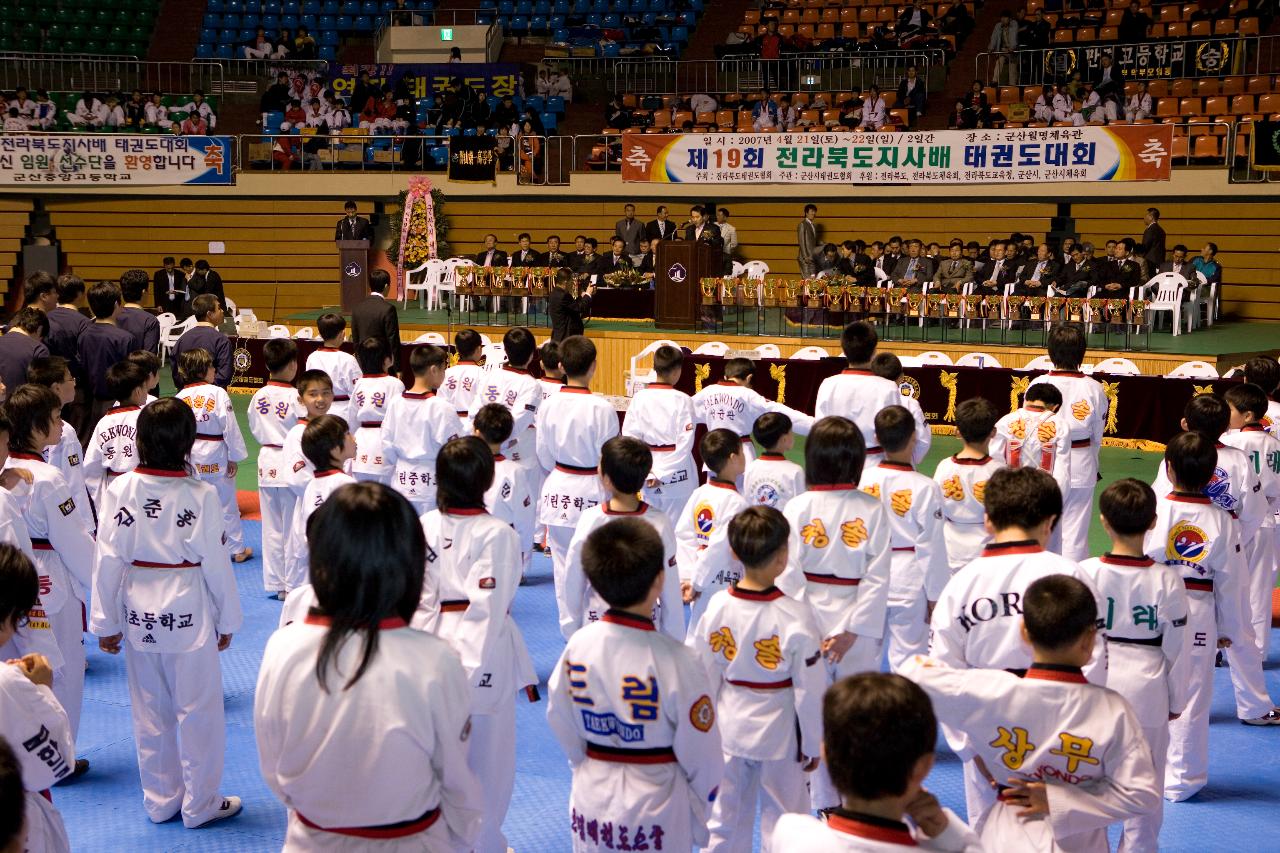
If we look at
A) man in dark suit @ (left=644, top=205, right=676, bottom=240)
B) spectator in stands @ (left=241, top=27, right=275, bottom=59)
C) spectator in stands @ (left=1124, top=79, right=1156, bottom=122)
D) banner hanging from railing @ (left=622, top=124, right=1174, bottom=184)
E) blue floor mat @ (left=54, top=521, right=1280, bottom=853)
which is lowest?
blue floor mat @ (left=54, top=521, right=1280, bottom=853)

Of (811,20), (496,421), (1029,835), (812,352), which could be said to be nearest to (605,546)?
(1029,835)

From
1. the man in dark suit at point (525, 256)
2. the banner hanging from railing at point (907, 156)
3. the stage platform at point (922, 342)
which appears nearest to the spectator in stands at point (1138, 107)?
the banner hanging from railing at point (907, 156)

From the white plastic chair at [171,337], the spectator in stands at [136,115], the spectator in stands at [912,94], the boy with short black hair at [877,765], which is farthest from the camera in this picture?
the spectator in stands at [136,115]

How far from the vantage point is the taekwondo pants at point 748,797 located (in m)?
4.44

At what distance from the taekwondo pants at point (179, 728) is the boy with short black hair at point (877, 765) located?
11.5 feet

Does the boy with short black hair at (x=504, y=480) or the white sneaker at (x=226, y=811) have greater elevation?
the boy with short black hair at (x=504, y=480)

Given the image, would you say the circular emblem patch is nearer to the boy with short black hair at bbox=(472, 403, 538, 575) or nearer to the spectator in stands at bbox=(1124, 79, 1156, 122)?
the boy with short black hair at bbox=(472, 403, 538, 575)

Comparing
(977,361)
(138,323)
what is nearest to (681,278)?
(977,361)

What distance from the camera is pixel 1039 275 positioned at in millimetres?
17422

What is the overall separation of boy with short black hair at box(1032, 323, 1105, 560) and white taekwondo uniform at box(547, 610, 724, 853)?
18.6ft

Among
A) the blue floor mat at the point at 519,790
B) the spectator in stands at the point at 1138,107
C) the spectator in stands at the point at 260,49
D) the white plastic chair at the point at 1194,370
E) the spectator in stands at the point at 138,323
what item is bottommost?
the blue floor mat at the point at 519,790

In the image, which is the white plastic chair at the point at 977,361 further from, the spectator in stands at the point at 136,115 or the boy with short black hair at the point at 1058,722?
the spectator in stands at the point at 136,115

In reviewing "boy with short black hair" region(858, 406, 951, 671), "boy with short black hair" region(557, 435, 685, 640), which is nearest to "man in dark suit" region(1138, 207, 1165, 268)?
"boy with short black hair" region(858, 406, 951, 671)

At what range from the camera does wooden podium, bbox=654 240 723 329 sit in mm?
17781
